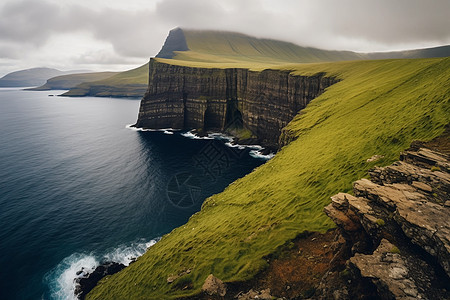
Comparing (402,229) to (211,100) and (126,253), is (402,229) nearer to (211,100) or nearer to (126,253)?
(126,253)

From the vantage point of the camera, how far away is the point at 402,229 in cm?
1409

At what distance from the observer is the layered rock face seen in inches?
4422

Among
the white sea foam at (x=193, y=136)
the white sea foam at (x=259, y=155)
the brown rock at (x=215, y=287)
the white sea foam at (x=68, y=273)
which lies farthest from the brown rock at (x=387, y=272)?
the white sea foam at (x=193, y=136)

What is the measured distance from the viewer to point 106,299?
1207 inches

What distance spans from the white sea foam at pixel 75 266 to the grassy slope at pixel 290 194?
557 centimetres

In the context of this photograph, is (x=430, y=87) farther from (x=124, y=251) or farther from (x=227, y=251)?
(x=124, y=251)

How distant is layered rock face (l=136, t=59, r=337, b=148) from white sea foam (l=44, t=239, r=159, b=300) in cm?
7542

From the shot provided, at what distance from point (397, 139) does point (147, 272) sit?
3519 cm

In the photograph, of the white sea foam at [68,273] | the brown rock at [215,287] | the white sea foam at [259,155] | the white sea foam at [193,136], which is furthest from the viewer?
the white sea foam at [193,136]

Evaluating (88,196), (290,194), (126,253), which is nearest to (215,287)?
(290,194)

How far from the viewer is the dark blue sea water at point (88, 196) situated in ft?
138

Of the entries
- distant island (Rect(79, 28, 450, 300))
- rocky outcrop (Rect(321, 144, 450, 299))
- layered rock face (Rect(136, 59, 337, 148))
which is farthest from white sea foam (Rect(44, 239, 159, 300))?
layered rock face (Rect(136, 59, 337, 148))

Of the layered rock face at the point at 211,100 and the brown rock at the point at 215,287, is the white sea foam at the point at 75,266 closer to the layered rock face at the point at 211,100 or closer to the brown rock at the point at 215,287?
the brown rock at the point at 215,287

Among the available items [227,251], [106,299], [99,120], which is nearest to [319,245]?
[227,251]
